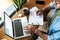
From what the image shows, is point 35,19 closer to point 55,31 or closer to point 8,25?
point 8,25

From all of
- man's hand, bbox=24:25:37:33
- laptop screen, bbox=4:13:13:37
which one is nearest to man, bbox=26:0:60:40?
man's hand, bbox=24:25:37:33

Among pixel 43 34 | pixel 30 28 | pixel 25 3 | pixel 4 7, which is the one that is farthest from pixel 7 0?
pixel 43 34

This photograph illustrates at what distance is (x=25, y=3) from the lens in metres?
2.63

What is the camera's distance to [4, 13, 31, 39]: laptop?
1.79m

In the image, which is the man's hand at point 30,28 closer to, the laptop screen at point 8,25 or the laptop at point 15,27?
the laptop at point 15,27

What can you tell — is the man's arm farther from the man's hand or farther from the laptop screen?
the laptop screen

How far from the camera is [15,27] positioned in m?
1.96

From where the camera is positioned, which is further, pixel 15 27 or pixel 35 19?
pixel 35 19

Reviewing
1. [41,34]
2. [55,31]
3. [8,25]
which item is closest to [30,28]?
[41,34]

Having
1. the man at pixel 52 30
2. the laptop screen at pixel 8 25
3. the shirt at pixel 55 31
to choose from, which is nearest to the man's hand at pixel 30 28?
the man at pixel 52 30

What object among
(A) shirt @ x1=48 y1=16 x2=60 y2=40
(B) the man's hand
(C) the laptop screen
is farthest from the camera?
(B) the man's hand

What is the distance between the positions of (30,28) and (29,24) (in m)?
0.10

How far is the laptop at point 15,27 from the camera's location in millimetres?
1787

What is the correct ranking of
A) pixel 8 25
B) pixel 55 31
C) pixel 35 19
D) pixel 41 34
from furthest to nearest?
pixel 35 19 → pixel 41 34 → pixel 8 25 → pixel 55 31
